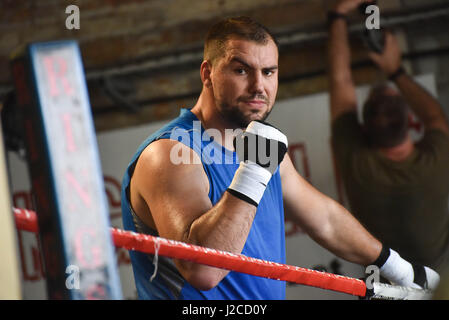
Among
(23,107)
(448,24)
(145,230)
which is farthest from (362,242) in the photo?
(448,24)

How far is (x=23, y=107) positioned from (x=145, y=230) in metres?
0.86

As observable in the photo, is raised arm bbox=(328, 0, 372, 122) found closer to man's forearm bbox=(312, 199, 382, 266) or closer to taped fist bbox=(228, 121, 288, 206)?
man's forearm bbox=(312, 199, 382, 266)

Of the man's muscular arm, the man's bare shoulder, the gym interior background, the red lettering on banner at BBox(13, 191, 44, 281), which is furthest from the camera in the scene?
the gym interior background

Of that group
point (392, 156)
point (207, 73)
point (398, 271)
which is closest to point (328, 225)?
point (398, 271)

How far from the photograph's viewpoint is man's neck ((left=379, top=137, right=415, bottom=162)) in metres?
2.88

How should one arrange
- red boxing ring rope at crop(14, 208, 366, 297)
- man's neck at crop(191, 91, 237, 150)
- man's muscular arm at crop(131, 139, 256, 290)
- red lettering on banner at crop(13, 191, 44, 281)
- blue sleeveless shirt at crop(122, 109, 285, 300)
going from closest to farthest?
red boxing ring rope at crop(14, 208, 366, 297) < man's muscular arm at crop(131, 139, 256, 290) < blue sleeveless shirt at crop(122, 109, 285, 300) < man's neck at crop(191, 91, 237, 150) < red lettering on banner at crop(13, 191, 44, 281)

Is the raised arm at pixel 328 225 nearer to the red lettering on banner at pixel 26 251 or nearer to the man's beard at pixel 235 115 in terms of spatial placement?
the man's beard at pixel 235 115

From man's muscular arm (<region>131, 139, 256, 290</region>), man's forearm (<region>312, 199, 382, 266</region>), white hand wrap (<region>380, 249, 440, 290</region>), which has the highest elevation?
man's muscular arm (<region>131, 139, 256, 290</region>)

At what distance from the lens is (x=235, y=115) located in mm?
1479

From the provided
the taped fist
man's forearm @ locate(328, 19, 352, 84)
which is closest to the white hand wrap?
the taped fist

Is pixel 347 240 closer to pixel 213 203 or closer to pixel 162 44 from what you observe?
pixel 213 203

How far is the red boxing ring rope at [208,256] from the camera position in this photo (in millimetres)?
942

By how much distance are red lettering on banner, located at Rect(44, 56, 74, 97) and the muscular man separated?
243cm

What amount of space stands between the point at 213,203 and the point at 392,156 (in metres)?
1.78
